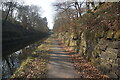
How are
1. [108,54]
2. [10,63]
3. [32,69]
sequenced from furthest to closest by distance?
1. [10,63]
2. [32,69]
3. [108,54]

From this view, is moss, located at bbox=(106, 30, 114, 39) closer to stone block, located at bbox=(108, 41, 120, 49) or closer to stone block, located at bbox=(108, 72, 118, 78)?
stone block, located at bbox=(108, 41, 120, 49)

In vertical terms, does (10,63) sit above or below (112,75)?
below

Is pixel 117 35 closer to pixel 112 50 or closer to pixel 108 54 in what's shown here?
pixel 112 50

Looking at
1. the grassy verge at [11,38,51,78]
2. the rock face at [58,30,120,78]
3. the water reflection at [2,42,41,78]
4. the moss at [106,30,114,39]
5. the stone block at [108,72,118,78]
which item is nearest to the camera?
the stone block at [108,72,118,78]

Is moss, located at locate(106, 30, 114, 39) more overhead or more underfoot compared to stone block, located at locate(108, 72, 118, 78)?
more overhead

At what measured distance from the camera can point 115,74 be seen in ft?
15.7

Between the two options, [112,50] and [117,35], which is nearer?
[117,35]

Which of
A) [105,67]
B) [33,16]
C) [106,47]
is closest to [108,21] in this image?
[106,47]

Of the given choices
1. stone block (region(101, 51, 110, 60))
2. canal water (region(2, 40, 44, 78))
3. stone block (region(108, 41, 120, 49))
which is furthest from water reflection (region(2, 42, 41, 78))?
stone block (region(108, 41, 120, 49))

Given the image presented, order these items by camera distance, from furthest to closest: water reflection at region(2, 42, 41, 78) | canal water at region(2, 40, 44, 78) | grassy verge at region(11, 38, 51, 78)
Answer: canal water at region(2, 40, 44, 78)
water reflection at region(2, 42, 41, 78)
grassy verge at region(11, 38, 51, 78)

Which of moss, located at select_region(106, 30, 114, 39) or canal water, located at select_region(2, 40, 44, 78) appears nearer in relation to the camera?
moss, located at select_region(106, 30, 114, 39)

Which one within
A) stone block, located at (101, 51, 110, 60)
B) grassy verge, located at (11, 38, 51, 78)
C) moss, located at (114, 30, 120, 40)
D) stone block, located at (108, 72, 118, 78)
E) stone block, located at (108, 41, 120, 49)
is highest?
moss, located at (114, 30, 120, 40)

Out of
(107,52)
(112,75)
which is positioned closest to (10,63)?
(107,52)

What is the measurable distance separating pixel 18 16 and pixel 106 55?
42.5 meters
